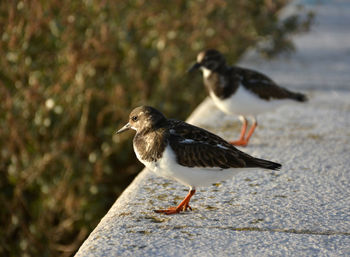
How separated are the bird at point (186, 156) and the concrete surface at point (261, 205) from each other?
0.23 meters

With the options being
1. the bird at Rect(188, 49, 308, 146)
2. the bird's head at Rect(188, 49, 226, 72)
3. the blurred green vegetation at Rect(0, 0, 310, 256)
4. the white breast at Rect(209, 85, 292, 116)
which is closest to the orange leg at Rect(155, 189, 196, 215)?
the bird at Rect(188, 49, 308, 146)

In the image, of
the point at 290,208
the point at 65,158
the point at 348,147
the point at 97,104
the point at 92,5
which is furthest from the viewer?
the point at 97,104

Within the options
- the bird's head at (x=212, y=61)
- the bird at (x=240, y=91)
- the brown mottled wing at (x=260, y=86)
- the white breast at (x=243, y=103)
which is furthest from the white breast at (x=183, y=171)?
the bird's head at (x=212, y=61)

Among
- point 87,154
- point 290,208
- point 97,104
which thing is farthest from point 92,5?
point 290,208

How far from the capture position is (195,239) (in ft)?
10.4

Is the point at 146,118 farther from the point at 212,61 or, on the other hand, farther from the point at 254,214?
the point at 212,61

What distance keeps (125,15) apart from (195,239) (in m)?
4.28

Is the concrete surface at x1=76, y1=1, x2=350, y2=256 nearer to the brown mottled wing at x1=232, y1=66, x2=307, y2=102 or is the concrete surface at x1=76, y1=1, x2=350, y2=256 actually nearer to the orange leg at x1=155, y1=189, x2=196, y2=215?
the orange leg at x1=155, y1=189, x2=196, y2=215

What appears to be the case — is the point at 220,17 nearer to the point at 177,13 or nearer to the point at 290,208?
the point at 177,13

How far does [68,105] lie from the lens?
6.06 m

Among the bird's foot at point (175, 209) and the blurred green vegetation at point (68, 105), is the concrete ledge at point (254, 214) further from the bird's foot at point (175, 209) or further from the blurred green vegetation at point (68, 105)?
the blurred green vegetation at point (68, 105)

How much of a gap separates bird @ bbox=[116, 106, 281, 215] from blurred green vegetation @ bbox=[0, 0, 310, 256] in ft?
7.04

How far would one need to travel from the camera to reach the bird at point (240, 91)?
5.62 m

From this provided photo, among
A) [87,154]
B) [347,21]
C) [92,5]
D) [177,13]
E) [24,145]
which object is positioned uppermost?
[92,5]
